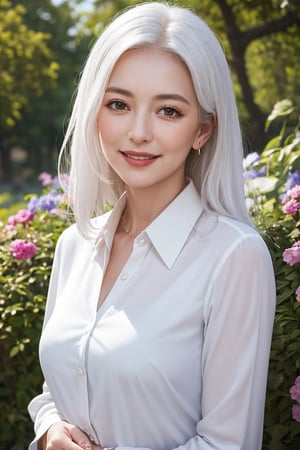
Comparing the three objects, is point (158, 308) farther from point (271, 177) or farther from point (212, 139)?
point (271, 177)

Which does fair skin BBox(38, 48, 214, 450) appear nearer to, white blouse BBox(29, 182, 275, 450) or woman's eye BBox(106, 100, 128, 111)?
woman's eye BBox(106, 100, 128, 111)

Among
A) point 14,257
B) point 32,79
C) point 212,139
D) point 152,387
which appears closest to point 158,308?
point 152,387

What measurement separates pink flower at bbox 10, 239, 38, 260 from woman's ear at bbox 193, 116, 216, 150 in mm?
1409

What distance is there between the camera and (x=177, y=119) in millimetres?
2289

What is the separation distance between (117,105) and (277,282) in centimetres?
101

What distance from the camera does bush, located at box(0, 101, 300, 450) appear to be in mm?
2857

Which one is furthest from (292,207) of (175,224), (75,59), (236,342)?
(75,59)

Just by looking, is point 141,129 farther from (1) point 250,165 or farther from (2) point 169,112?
(1) point 250,165

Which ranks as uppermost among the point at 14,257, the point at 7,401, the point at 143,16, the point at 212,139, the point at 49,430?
the point at 143,16

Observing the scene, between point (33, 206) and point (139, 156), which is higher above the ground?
point (139, 156)

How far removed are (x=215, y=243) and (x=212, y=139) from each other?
0.34 metres

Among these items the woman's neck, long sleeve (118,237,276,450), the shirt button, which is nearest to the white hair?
the woman's neck

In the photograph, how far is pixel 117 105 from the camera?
2.34 meters

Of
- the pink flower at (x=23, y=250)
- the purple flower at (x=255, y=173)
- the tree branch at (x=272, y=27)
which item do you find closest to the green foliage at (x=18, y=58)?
the tree branch at (x=272, y=27)
